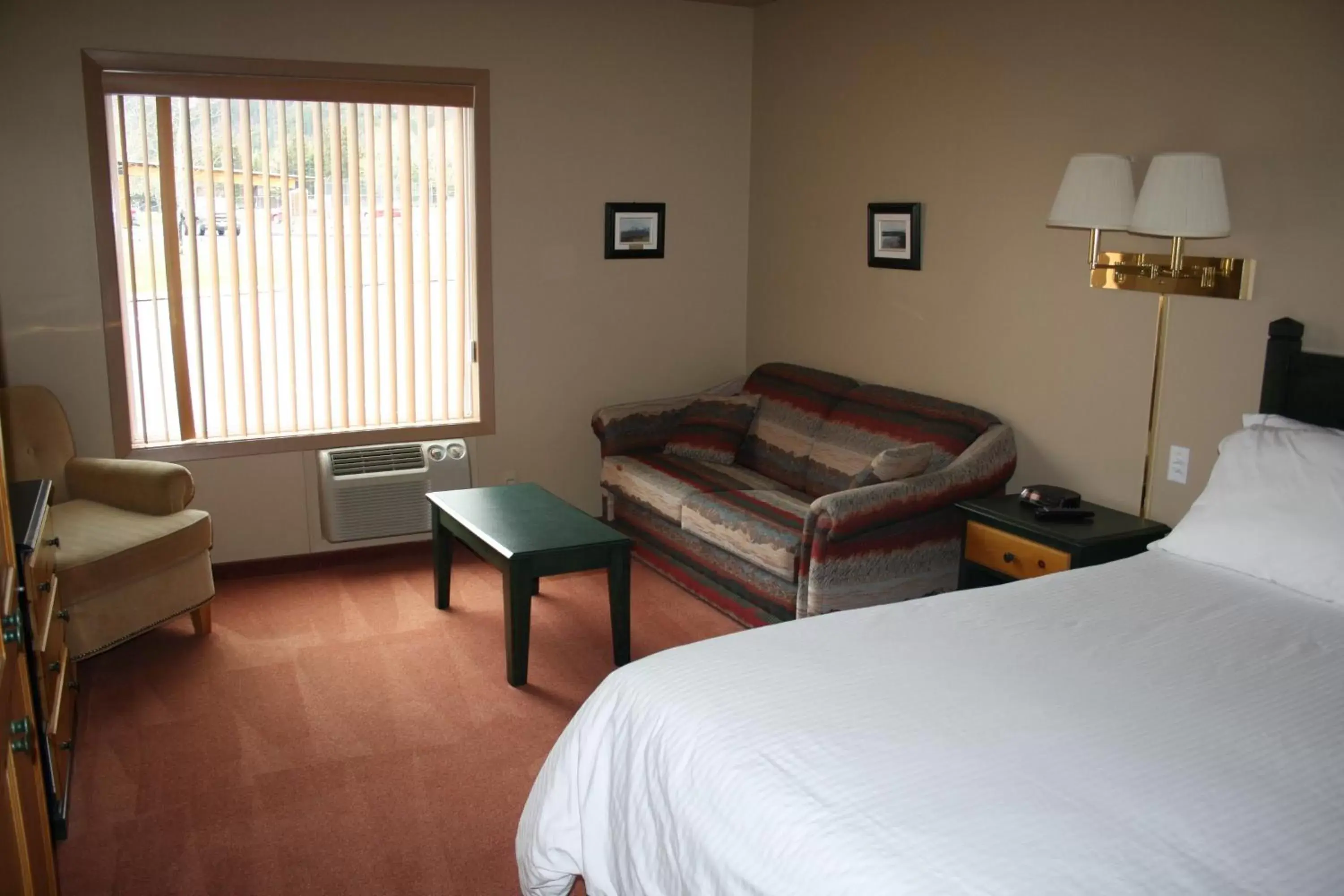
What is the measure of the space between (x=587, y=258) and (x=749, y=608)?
2098mm

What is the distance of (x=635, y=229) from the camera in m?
5.62

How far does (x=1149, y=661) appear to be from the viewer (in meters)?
2.46

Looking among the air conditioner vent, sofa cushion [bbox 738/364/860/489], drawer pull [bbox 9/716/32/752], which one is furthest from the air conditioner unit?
drawer pull [bbox 9/716/32/752]

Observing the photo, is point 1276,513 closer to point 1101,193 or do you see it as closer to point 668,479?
point 1101,193

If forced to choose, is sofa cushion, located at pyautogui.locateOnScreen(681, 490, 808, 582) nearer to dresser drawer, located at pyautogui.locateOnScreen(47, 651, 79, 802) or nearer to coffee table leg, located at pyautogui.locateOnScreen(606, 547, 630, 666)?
coffee table leg, located at pyautogui.locateOnScreen(606, 547, 630, 666)

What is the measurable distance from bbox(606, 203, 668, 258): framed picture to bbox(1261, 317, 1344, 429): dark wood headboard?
3.11 meters

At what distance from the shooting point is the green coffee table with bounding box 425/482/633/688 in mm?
3818

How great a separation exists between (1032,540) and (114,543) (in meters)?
3.13

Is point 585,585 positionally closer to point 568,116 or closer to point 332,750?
point 332,750

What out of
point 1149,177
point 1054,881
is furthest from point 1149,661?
point 1149,177

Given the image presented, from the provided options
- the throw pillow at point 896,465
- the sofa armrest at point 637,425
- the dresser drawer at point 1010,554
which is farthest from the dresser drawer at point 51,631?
Answer: the dresser drawer at point 1010,554

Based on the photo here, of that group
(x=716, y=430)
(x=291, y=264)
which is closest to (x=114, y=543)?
(x=291, y=264)

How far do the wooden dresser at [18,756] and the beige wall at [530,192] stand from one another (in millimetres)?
2368

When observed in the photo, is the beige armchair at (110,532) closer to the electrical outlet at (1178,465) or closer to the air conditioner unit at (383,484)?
the air conditioner unit at (383,484)
